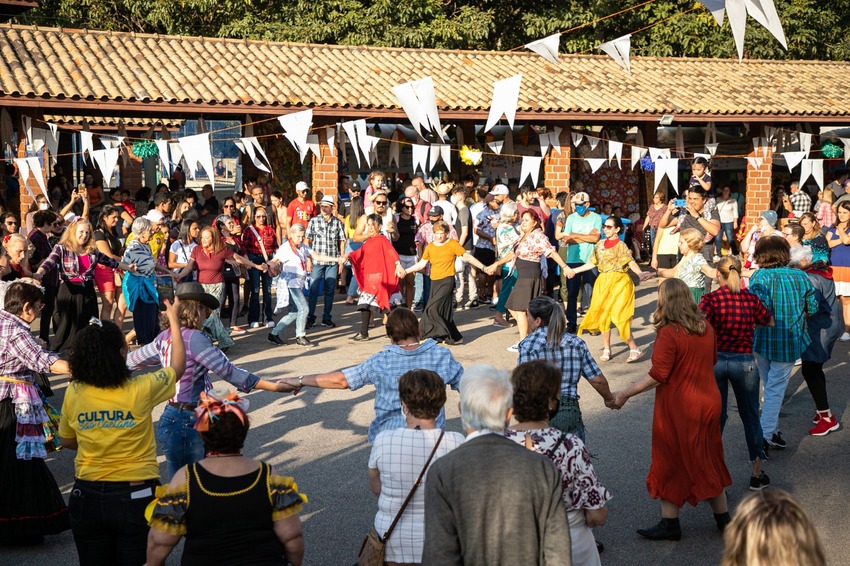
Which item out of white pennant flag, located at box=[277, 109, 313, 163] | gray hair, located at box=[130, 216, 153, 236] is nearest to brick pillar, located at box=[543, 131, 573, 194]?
white pennant flag, located at box=[277, 109, 313, 163]

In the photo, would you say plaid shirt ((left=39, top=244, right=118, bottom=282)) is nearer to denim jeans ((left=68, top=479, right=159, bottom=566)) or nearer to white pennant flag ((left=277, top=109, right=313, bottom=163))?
white pennant flag ((left=277, top=109, right=313, bottom=163))

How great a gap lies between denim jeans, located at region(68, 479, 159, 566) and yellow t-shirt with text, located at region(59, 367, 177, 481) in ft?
0.19

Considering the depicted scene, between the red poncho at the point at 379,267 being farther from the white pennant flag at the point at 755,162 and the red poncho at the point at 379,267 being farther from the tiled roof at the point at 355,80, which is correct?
the white pennant flag at the point at 755,162

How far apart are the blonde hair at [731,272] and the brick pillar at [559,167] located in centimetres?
1255

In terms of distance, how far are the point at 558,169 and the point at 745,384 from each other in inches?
516

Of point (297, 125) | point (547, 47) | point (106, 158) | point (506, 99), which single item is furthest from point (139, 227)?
point (506, 99)

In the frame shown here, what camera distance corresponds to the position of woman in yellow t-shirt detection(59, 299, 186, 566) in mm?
4406

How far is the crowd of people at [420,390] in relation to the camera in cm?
369

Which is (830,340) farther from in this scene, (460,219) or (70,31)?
(70,31)

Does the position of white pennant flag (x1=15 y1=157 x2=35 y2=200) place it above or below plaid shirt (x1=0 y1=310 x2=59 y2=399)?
above

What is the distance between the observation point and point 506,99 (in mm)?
15242

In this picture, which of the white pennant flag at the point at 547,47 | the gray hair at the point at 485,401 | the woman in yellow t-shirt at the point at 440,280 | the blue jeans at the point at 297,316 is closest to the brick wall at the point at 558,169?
the white pennant flag at the point at 547,47

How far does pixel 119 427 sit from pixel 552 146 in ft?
51.9

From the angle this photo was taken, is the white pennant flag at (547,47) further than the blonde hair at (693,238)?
Yes
